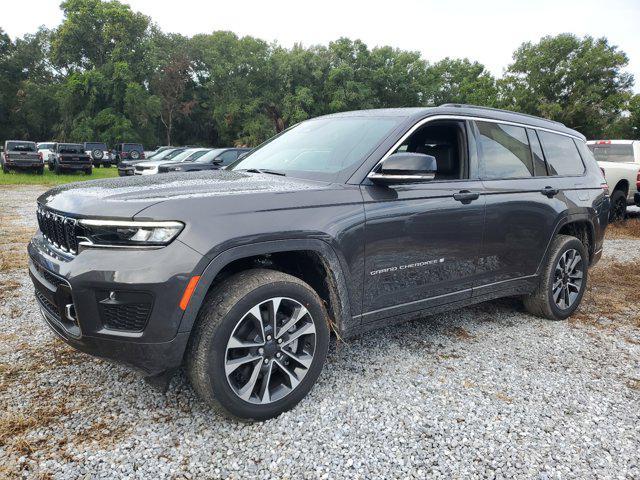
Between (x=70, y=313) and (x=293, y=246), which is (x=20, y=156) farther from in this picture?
(x=293, y=246)

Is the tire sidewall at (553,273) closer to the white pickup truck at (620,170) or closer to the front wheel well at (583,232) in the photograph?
the front wheel well at (583,232)

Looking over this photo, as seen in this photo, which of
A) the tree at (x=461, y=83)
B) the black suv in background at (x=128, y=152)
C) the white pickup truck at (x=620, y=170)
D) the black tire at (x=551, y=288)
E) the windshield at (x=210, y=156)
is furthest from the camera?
the tree at (x=461, y=83)

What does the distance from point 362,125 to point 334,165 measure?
514 millimetres

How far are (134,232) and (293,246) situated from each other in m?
0.81

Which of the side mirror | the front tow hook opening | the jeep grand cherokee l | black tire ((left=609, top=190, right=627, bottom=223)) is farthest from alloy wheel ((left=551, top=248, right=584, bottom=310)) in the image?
black tire ((left=609, top=190, right=627, bottom=223))

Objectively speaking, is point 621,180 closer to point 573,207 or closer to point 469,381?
point 573,207

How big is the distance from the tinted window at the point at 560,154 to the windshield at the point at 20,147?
970 inches

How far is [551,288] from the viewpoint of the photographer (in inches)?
166

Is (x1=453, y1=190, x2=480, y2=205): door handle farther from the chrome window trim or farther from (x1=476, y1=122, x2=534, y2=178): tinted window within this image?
the chrome window trim

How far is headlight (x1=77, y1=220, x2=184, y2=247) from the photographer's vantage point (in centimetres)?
222

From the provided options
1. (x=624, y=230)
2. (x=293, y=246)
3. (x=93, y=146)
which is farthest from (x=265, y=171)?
(x=93, y=146)

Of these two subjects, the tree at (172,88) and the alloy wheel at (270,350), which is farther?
the tree at (172,88)

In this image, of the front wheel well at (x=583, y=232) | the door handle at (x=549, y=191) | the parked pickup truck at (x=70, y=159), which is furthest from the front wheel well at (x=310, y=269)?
the parked pickup truck at (x=70, y=159)

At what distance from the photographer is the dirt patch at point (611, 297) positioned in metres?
4.50
